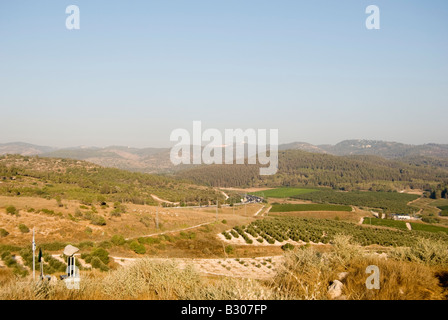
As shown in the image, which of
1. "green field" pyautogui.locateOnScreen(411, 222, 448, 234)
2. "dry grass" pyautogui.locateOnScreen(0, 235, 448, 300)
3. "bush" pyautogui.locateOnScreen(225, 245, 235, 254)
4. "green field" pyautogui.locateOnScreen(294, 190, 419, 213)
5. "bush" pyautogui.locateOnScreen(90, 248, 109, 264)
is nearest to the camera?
"dry grass" pyautogui.locateOnScreen(0, 235, 448, 300)

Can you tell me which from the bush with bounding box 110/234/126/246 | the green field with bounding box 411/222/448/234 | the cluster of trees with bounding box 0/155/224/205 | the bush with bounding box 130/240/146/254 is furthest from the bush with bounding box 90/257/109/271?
the green field with bounding box 411/222/448/234

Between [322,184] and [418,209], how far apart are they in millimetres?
75109

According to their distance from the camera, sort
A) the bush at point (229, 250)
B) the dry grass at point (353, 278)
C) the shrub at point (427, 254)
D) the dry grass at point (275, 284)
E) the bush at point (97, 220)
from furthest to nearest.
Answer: the bush at point (97, 220) < the bush at point (229, 250) < the shrub at point (427, 254) < the dry grass at point (353, 278) < the dry grass at point (275, 284)

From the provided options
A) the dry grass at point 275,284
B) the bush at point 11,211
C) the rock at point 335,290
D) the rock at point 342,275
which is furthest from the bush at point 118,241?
the rock at point 335,290

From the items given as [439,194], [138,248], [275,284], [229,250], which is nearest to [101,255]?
[138,248]

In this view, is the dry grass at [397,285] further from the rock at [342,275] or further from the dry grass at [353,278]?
the rock at [342,275]

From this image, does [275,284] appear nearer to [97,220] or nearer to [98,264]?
[98,264]

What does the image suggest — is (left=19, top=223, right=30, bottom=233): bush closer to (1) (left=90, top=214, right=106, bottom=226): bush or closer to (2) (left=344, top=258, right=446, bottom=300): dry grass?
(1) (left=90, top=214, right=106, bottom=226): bush

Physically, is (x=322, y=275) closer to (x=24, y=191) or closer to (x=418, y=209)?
(x=24, y=191)

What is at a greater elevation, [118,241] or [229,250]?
[118,241]

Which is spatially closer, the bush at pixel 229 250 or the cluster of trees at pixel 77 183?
the bush at pixel 229 250

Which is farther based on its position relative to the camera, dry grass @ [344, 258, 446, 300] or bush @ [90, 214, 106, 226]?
bush @ [90, 214, 106, 226]

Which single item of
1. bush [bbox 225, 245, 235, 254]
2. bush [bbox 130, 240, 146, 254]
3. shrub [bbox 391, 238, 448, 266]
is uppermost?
shrub [bbox 391, 238, 448, 266]
